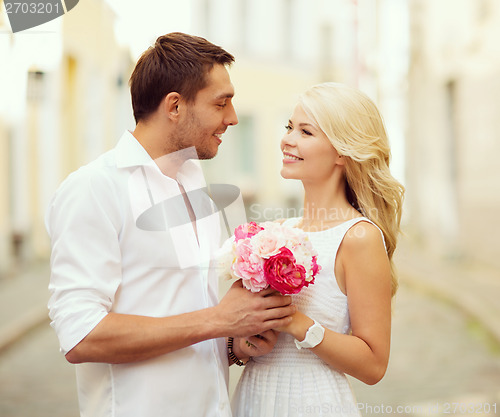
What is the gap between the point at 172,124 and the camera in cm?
255

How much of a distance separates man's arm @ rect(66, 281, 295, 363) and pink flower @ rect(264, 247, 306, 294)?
8 centimetres

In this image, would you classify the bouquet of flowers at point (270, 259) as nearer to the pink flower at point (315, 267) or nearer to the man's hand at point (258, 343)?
the pink flower at point (315, 267)

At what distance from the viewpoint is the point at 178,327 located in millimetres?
2215

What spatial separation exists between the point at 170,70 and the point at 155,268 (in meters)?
0.72

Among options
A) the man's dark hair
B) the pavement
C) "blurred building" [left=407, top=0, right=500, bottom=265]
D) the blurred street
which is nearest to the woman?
the man's dark hair

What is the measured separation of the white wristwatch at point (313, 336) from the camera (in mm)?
2402

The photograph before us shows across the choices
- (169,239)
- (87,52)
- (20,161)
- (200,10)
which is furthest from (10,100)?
(200,10)

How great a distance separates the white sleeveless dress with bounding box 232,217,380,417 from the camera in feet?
8.37

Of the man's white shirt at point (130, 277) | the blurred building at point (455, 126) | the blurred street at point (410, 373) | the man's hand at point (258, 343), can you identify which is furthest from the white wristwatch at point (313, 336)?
the blurred building at point (455, 126)

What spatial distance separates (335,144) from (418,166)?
51.7 feet

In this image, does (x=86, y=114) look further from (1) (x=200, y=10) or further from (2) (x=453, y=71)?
(1) (x=200, y=10)

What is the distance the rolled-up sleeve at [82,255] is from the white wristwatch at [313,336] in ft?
2.24

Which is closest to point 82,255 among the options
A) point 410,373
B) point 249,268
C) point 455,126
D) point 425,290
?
point 249,268

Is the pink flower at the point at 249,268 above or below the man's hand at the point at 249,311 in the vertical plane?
above
